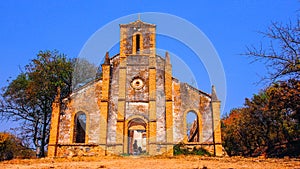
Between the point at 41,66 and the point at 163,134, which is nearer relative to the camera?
the point at 163,134

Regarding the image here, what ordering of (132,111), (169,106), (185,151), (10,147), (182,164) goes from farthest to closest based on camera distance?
1. (10,147)
2. (132,111)
3. (169,106)
4. (185,151)
5. (182,164)

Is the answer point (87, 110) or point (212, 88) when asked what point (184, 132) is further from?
point (87, 110)

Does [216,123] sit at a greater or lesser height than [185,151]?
greater

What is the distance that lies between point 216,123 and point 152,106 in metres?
5.31

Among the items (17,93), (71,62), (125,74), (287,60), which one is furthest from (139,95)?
(287,60)

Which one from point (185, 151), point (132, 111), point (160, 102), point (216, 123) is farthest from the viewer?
point (160, 102)

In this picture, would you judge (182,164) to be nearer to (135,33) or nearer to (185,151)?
(185,151)

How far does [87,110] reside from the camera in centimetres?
2488

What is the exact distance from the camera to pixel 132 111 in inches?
982

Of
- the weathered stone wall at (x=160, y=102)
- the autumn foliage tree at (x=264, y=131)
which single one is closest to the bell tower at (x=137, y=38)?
the weathered stone wall at (x=160, y=102)

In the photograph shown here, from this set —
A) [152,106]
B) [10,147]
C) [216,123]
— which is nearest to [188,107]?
[216,123]

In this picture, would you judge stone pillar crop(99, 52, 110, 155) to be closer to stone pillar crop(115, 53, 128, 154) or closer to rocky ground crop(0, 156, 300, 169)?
stone pillar crop(115, 53, 128, 154)

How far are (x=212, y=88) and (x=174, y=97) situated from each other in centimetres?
327

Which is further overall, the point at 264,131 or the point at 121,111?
the point at 264,131
